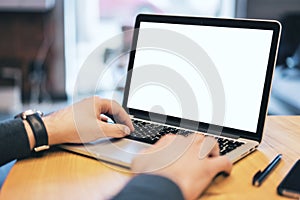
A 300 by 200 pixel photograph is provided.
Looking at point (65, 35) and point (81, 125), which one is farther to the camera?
point (65, 35)

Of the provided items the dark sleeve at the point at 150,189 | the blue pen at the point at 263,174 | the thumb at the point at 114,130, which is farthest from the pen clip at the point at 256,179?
the thumb at the point at 114,130

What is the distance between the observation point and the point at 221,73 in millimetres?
884

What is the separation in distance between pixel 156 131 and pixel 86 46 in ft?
10.5

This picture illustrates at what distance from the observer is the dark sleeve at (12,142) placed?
729mm

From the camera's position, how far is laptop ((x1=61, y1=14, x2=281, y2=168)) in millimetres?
808

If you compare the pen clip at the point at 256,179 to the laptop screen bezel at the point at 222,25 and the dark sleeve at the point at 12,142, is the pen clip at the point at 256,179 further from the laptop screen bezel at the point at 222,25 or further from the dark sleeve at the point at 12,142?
the dark sleeve at the point at 12,142

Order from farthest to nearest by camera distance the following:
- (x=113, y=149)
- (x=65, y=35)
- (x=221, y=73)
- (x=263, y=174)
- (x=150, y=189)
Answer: (x=65, y=35) → (x=221, y=73) → (x=113, y=149) → (x=263, y=174) → (x=150, y=189)

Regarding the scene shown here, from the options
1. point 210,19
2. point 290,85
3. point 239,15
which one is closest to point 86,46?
point 239,15

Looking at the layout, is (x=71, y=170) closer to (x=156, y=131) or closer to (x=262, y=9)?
(x=156, y=131)

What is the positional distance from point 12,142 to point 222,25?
19.7 inches

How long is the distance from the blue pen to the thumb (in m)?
0.28

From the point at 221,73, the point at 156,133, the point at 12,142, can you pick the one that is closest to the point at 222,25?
the point at 221,73

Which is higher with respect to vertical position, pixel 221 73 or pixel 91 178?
pixel 221 73

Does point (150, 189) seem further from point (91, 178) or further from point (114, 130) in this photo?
point (114, 130)
